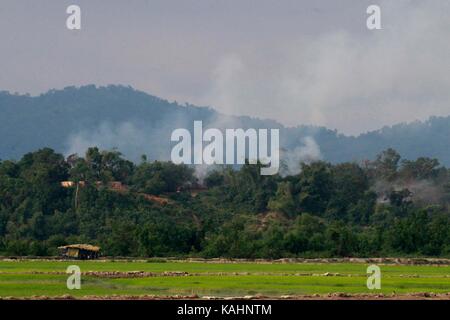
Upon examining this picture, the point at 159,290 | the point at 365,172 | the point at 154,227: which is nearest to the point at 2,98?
the point at 365,172

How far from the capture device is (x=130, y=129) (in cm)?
12181

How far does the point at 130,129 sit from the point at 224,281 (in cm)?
9253

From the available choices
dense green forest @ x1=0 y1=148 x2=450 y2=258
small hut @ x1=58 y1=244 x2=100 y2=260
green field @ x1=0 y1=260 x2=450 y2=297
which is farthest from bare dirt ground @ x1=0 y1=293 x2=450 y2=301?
small hut @ x1=58 y1=244 x2=100 y2=260

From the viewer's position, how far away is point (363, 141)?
120 metres

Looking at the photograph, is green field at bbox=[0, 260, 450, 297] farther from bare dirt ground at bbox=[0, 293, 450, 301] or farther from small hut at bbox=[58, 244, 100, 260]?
small hut at bbox=[58, 244, 100, 260]

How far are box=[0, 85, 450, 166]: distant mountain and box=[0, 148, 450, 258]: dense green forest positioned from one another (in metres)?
34.2

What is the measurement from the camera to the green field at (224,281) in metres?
26.5

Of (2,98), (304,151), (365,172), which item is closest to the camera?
(365,172)

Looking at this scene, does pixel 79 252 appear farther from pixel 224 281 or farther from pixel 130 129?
pixel 130 129

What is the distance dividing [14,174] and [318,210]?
1990cm

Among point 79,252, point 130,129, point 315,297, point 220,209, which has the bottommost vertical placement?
point 315,297

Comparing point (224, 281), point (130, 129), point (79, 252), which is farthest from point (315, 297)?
point (130, 129)

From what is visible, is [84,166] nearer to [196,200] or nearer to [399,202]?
[196,200]
